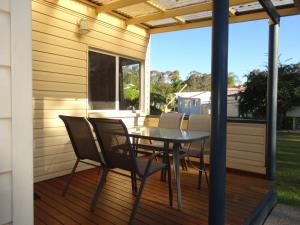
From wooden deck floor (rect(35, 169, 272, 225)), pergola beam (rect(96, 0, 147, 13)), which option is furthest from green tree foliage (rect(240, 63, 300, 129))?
pergola beam (rect(96, 0, 147, 13))

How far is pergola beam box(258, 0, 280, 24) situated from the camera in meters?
3.23

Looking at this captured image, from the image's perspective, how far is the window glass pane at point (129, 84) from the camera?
201 inches

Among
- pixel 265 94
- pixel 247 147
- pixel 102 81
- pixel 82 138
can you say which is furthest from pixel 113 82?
pixel 265 94

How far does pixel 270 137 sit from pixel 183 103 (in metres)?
4.21

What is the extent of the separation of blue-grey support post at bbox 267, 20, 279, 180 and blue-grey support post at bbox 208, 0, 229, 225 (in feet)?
8.03

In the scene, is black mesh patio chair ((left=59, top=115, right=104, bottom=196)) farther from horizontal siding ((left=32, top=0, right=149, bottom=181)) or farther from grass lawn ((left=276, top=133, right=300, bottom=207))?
grass lawn ((left=276, top=133, right=300, bottom=207))

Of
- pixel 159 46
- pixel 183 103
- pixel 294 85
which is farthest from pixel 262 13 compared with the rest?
pixel 159 46

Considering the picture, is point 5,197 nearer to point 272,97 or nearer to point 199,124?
point 199,124

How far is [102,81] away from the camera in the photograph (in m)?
4.66

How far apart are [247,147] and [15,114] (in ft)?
13.2

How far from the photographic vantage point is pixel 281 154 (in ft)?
20.8

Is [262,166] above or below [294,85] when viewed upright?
below

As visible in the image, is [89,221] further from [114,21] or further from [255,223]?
[114,21]

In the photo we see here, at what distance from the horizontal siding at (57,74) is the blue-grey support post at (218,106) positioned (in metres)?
2.65
